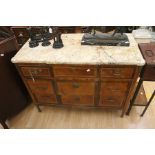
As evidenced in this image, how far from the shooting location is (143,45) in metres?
1.33

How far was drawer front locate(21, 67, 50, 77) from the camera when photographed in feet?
3.98

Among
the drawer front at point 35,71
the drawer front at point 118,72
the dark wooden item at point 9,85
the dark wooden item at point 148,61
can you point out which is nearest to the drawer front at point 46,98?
the dark wooden item at point 9,85

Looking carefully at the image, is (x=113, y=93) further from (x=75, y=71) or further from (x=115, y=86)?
(x=75, y=71)

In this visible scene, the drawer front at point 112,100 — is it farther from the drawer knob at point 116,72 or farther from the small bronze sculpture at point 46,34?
the small bronze sculpture at point 46,34

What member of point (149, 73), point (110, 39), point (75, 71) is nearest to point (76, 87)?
point (75, 71)

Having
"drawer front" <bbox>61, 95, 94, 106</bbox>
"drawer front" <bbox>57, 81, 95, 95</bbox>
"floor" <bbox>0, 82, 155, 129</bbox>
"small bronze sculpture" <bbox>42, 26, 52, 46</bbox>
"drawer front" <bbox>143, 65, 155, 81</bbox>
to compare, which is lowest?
"floor" <bbox>0, 82, 155, 129</bbox>

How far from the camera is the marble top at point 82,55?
3.61ft

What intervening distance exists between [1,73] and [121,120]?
1.37m

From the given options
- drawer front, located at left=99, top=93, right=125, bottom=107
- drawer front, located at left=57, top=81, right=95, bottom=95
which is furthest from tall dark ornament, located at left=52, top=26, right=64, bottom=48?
drawer front, located at left=99, top=93, right=125, bottom=107

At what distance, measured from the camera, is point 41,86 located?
1.38 metres

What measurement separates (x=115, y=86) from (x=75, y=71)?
40cm

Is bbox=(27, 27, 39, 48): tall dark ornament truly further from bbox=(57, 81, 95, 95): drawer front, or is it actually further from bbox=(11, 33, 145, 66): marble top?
bbox=(57, 81, 95, 95): drawer front

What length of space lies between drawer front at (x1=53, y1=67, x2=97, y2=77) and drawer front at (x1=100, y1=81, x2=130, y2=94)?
0.54 feet

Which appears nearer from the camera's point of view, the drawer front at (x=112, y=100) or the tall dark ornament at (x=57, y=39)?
the tall dark ornament at (x=57, y=39)
